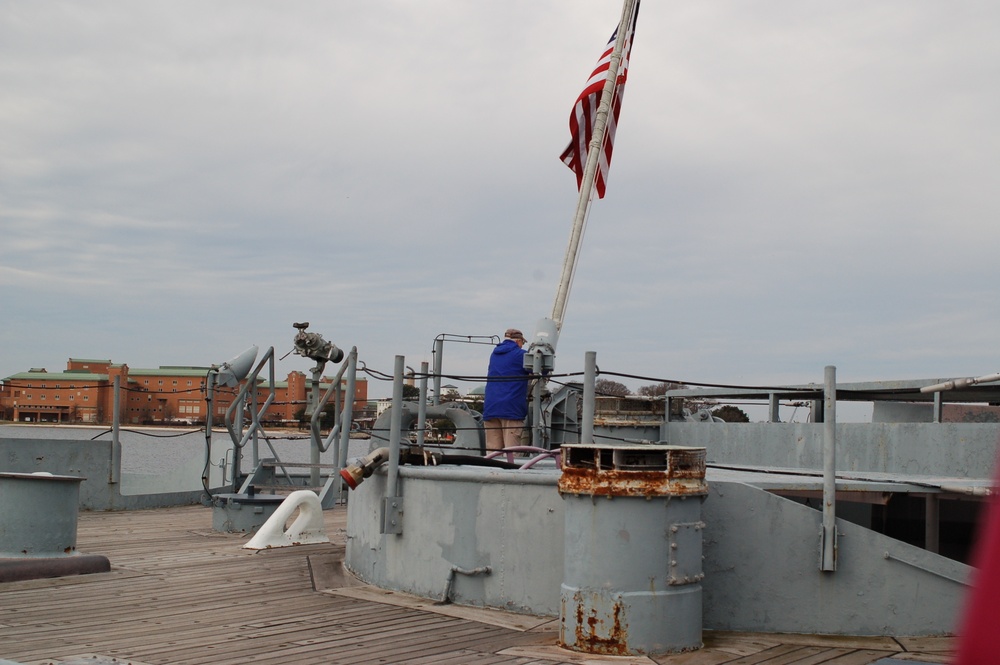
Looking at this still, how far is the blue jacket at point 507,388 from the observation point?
9406 mm

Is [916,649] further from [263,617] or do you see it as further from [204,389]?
[204,389]

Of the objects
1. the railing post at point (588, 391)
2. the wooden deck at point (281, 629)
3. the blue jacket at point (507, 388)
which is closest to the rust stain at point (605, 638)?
the wooden deck at point (281, 629)

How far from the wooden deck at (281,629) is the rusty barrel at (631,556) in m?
0.15

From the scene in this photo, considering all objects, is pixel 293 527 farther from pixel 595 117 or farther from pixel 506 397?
pixel 595 117

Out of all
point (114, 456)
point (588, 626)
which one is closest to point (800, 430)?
point (588, 626)

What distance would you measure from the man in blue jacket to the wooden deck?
6.34 ft

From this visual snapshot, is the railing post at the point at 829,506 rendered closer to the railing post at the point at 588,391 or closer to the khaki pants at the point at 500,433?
the railing post at the point at 588,391

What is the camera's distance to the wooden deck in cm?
563

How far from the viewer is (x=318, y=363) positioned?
46.6 ft

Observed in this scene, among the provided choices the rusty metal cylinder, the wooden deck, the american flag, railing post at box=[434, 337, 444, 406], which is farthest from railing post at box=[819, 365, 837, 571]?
the american flag

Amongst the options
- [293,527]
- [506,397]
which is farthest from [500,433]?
[293,527]

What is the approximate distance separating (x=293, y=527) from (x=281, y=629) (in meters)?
4.06

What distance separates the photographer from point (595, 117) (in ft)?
45.5

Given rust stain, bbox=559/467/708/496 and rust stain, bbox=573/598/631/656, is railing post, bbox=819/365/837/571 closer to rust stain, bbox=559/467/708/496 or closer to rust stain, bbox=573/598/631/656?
rust stain, bbox=559/467/708/496
